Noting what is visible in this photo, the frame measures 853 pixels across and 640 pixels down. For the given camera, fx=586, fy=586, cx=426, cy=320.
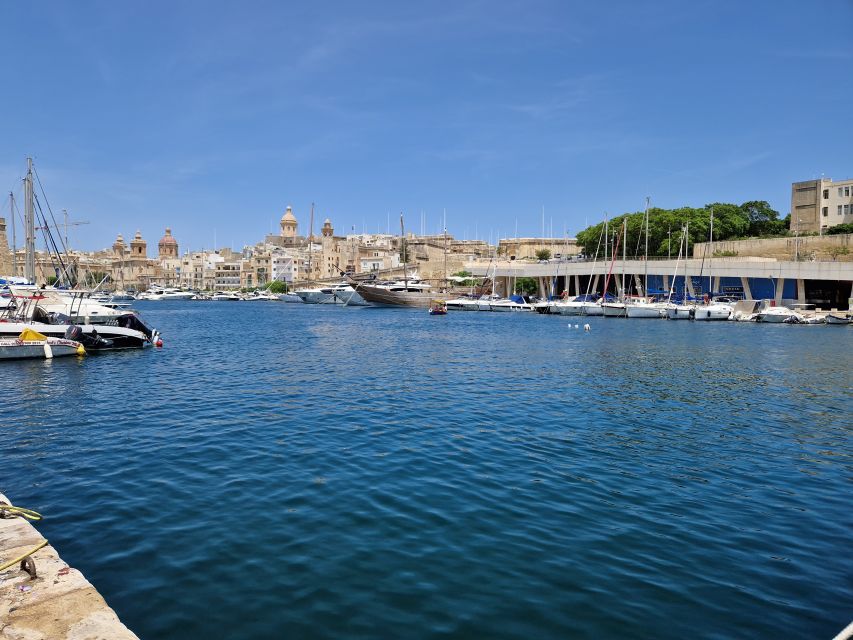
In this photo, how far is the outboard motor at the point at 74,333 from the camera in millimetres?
28375

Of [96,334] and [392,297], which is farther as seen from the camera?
[392,297]

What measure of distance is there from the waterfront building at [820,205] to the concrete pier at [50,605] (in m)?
93.0

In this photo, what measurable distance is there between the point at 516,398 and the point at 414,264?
408 feet

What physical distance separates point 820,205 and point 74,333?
92.1m

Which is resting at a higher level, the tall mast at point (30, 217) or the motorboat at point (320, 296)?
the tall mast at point (30, 217)

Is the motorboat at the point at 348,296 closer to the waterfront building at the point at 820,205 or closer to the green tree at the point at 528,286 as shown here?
the green tree at the point at 528,286

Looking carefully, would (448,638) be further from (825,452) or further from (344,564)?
(825,452)

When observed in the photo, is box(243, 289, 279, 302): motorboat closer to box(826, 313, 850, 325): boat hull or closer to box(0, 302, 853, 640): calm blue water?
box(826, 313, 850, 325): boat hull

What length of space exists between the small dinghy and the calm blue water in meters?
6.69

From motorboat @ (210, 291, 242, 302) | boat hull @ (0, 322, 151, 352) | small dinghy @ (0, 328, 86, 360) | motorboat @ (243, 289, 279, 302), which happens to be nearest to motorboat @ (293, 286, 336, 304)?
motorboat @ (243, 289, 279, 302)

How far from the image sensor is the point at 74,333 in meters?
28.5

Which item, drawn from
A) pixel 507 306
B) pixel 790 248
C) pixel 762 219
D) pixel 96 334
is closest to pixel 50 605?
pixel 96 334

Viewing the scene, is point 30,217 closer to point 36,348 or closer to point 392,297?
point 36,348

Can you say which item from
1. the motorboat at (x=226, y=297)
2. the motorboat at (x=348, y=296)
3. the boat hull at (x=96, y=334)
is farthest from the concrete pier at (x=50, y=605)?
the motorboat at (x=226, y=297)
